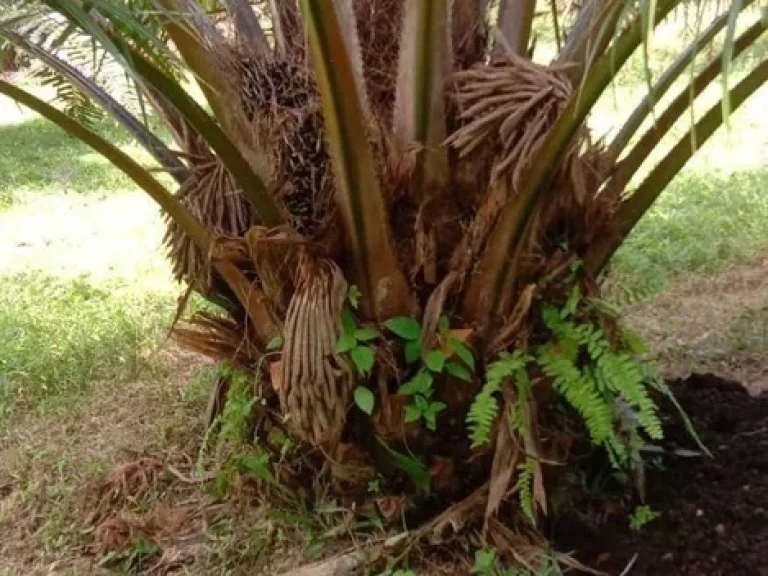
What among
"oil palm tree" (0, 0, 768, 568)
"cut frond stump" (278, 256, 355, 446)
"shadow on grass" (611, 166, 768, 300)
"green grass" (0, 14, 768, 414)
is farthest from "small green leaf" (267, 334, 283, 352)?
"shadow on grass" (611, 166, 768, 300)

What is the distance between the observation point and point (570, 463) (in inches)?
95.7

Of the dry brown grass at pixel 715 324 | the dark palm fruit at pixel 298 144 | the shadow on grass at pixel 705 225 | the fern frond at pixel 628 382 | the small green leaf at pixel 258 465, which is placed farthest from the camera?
the shadow on grass at pixel 705 225

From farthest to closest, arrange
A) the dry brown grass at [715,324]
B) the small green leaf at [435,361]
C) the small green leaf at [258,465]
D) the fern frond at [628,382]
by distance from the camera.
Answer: the dry brown grass at [715,324] → the small green leaf at [258,465] → the small green leaf at [435,361] → the fern frond at [628,382]

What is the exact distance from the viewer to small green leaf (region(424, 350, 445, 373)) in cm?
220

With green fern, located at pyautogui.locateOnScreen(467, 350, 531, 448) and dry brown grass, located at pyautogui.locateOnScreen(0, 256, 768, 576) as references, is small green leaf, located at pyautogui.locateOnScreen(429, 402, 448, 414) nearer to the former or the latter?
green fern, located at pyautogui.locateOnScreen(467, 350, 531, 448)

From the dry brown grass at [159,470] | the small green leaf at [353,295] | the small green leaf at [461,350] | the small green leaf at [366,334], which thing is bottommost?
the dry brown grass at [159,470]

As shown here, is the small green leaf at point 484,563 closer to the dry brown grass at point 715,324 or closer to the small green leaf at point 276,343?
the small green leaf at point 276,343

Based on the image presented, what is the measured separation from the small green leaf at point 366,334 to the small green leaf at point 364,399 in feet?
0.33

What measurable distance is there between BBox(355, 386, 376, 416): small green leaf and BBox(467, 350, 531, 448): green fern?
20cm

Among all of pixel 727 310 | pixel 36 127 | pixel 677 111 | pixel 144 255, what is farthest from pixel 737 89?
pixel 36 127

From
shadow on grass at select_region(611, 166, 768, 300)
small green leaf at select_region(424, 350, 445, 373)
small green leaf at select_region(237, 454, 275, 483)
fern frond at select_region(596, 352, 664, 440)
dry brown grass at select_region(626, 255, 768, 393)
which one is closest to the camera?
fern frond at select_region(596, 352, 664, 440)

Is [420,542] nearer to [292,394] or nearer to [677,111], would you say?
[292,394]

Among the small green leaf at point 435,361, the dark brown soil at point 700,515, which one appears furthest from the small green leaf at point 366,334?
the dark brown soil at point 700,515

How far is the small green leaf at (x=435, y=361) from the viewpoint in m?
2.20
